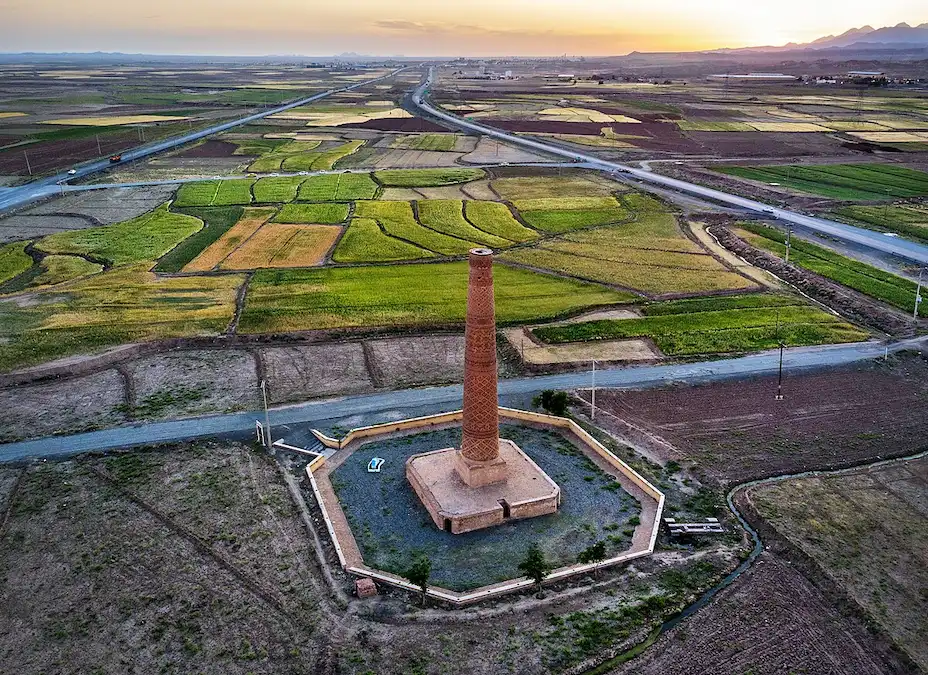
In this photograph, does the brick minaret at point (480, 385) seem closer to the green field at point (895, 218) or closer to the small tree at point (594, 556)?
the small tree at point (594, 556)

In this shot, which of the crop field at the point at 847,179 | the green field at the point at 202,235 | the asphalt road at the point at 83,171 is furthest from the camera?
the crop field at the point at 847,179

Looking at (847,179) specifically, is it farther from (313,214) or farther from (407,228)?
(313,214)

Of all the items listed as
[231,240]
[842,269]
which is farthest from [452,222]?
[842,269]

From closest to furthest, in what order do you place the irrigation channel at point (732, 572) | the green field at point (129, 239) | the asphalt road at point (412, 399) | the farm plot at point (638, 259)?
the irrigation channel at point (732, 572)
the asphalt road at point (412, 399)
the farm plot at point (638, 259)
the green field at point (129, 239)

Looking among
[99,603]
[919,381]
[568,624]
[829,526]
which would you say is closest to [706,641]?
[568,624]

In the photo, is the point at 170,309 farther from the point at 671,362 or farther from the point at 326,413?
the point at 671,362

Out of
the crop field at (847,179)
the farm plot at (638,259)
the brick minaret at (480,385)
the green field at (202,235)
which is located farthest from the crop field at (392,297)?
the crop field at (847,179)

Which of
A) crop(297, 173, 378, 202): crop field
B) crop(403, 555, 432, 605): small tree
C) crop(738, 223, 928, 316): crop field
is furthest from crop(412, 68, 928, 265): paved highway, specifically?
crop(403, 555, 432, 605): small tree
